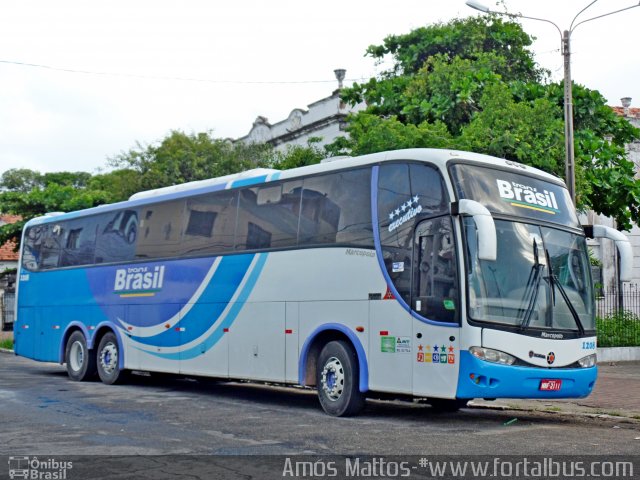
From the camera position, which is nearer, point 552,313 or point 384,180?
point 552,313

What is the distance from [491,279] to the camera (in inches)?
442

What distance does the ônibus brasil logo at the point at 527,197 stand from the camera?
1196cm

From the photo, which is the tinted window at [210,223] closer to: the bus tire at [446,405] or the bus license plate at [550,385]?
the bus tire at [446,405]

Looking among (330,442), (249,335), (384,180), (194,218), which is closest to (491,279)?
(384,180)

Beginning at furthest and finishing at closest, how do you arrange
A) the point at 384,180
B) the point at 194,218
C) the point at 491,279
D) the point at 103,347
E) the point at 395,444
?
the point at 103,347 → the point at 194,218 → the point at 384,180 → the point at 491,279 → the point at 395,444

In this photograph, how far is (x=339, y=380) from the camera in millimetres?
12633

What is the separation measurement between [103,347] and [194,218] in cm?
425

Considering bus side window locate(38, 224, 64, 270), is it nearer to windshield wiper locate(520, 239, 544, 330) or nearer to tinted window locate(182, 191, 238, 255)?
tinted window locate(182, 191, 238, 255)

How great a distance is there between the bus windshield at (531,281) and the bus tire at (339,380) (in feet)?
7.30

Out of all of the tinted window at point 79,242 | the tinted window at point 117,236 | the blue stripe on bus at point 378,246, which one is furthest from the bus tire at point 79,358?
the blue stripe on bus at point 378,246

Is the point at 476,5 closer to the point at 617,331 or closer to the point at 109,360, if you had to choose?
the point at 617,331

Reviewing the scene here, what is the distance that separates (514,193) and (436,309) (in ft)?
6.48

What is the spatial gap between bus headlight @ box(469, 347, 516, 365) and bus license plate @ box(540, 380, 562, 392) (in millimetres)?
558

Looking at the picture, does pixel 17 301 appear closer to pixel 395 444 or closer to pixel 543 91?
pixel 395 444
